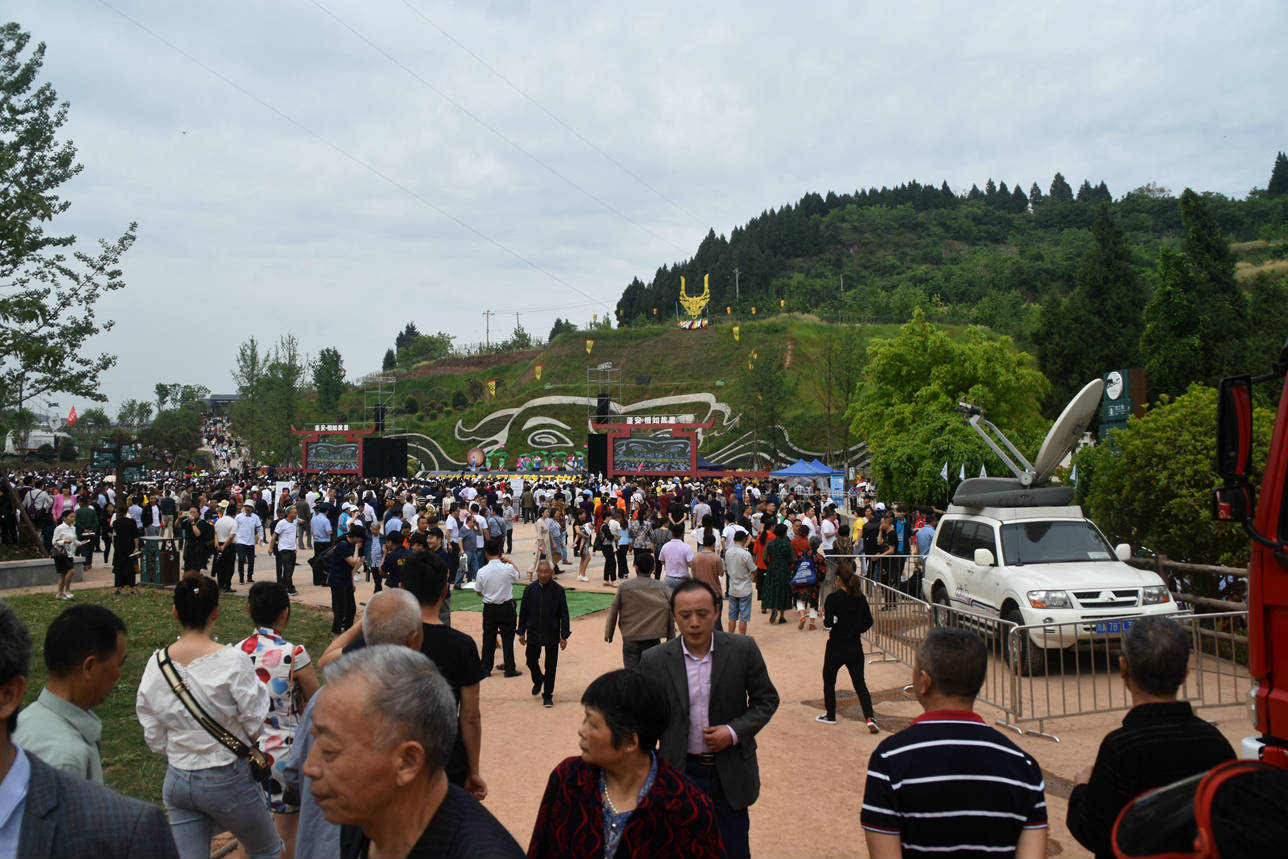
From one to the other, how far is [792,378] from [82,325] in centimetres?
5495

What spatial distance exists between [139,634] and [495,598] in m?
4.98

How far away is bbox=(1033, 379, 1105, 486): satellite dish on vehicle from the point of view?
12.1 m

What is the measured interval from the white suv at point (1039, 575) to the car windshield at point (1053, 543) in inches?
0.5

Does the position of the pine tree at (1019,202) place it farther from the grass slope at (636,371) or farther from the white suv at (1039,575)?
the white suv at (1039,575)

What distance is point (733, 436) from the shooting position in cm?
6222

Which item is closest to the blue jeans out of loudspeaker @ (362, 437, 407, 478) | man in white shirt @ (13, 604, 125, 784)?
man in white shirt @ (13, 604, 125, 784)

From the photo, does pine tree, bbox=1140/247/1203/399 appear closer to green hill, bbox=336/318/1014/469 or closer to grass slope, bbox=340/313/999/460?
green hill, bbox=336/318/1014/469

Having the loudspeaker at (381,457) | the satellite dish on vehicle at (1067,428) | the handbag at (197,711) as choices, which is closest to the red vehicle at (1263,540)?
the handbag at (197,711)

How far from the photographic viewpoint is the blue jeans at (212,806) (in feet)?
13.0

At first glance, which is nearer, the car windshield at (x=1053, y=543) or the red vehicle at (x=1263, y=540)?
the red vehicle at (x=1263, y=540)

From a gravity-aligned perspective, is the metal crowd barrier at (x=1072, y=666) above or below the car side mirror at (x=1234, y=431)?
below

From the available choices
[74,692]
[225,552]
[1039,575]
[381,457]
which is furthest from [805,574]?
[381,457]

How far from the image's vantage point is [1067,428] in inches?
483

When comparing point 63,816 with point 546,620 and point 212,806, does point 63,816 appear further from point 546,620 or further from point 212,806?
point 546,620
